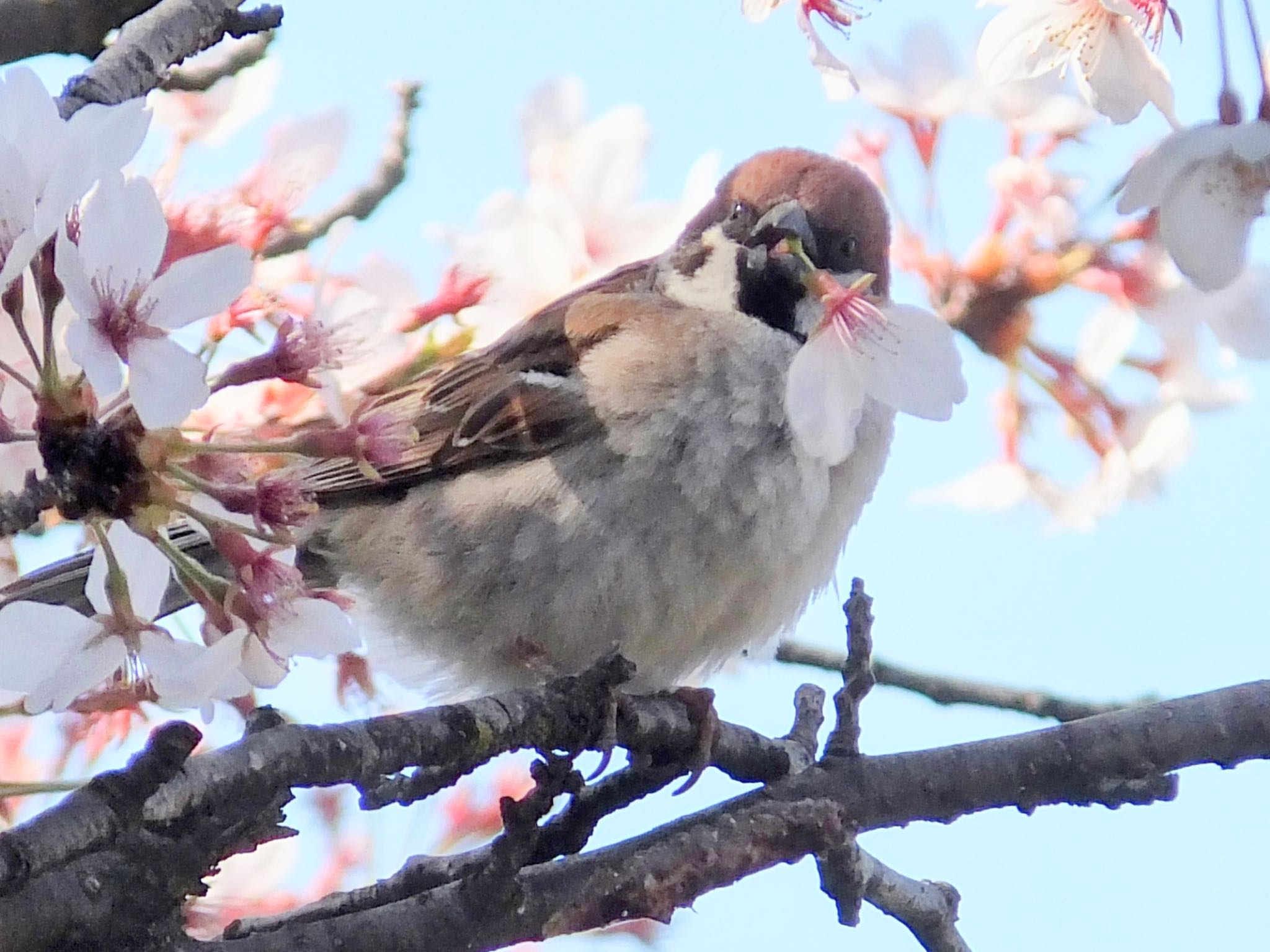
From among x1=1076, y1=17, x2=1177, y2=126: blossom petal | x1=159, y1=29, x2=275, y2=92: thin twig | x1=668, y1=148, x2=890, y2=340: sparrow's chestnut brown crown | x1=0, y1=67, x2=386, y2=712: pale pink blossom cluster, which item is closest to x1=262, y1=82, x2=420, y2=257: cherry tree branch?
x1=159, y1=29, x2=275, y2=92: thin twig

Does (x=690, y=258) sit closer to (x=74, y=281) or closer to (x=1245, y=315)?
(x=1245, y=315)

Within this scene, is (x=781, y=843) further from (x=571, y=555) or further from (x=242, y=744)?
(x=571, y=555)

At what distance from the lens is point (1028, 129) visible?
5.19ft

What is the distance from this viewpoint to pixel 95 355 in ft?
2.62

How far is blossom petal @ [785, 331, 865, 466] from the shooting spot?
101 cm

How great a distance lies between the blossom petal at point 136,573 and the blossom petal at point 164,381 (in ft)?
0.48

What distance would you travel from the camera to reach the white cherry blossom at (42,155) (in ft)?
2.55

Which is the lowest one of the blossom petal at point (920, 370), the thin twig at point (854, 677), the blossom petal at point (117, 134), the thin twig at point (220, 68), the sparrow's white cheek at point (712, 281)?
the thin twig at point (854, 677)

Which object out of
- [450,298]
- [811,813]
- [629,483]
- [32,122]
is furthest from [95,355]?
[629,483]

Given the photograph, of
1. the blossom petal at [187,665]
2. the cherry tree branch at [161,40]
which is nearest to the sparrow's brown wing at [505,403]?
the cherry tree branch at [161,40]

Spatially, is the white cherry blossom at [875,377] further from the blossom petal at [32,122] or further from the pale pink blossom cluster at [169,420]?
the blossom petal at [32,122]

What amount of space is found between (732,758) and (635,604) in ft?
1.18

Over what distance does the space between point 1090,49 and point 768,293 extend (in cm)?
99

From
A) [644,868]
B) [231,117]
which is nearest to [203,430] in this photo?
[231,117]
